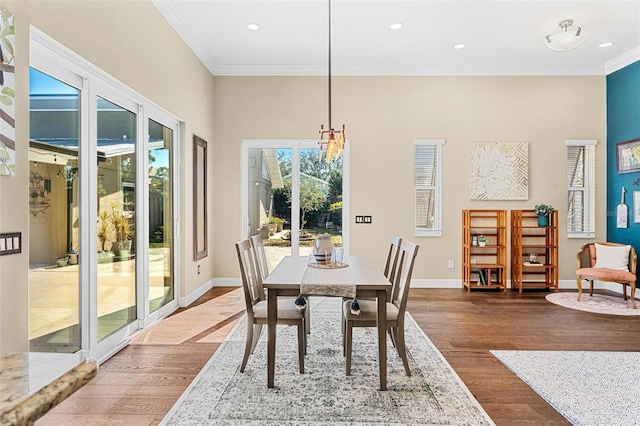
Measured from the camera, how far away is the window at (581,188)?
18.4ft

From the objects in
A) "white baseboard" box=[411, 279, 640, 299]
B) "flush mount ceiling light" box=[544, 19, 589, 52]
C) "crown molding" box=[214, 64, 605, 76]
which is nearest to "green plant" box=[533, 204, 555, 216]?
"white baseboard" box=[411, 279, 640, 299]

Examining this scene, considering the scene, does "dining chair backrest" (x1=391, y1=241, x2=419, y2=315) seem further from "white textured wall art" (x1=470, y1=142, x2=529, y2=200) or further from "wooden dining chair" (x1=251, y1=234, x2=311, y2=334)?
"white textured wall art" (x1=470, y1=142, x2=529, y2=200)

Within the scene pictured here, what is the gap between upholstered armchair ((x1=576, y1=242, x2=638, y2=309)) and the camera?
455 cm

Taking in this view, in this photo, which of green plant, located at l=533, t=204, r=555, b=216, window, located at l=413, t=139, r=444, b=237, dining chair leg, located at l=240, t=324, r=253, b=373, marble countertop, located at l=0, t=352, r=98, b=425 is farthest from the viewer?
window, located at l=413, t=139, r=444, b=237

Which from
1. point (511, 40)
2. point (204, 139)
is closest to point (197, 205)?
point (204, 139)

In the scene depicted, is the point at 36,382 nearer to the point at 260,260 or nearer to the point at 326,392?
the point at 326,392

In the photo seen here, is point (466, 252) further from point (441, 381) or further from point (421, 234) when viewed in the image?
point (441, 381)

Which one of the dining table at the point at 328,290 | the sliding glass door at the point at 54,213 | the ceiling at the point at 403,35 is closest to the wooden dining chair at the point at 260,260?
the dining table at the point at 328,290

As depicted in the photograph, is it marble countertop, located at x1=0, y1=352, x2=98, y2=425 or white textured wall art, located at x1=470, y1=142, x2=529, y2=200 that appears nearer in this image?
marble countertop, located at x1=0, y1=352, x2=98, y2=425

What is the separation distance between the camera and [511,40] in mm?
4703

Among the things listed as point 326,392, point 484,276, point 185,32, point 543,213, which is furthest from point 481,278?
point 185,32

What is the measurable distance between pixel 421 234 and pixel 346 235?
115 cm

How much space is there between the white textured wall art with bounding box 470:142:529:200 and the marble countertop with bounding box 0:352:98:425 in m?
5.62

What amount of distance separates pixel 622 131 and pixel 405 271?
483cm
